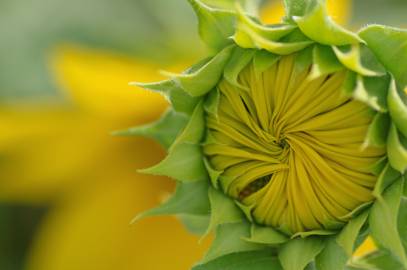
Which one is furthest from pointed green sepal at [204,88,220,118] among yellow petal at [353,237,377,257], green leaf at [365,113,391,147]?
yellow petal at [353,237,377,257]

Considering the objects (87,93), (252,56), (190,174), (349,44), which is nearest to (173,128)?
(190,174)

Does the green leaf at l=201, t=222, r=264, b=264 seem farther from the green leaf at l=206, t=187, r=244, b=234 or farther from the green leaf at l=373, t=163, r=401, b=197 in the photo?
the green leaf at l=373, t=163, r=401, b=197

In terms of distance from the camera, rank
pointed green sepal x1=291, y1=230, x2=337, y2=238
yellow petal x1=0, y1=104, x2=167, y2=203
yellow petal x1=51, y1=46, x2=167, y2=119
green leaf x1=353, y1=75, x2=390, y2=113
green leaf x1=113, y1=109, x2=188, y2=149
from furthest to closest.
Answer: yellow petal x1=0, y1=104, x2=167, y2=203 < yellow petal x1=51, y1=46, x2=167, y2=119 < green leaf x1=113, y1=109, x2=188, y2=149 < pointed green sepal x1=291, y1=230, x2=337, y2=238 < green leaf x1=353, y1=75, x2=390, y2=113

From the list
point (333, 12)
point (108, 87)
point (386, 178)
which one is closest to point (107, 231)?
point (108, 87)

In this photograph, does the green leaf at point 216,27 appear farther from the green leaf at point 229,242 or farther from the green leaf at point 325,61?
the green leaf at point 229,242

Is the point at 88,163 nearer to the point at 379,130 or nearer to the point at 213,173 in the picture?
the point at 213,173
